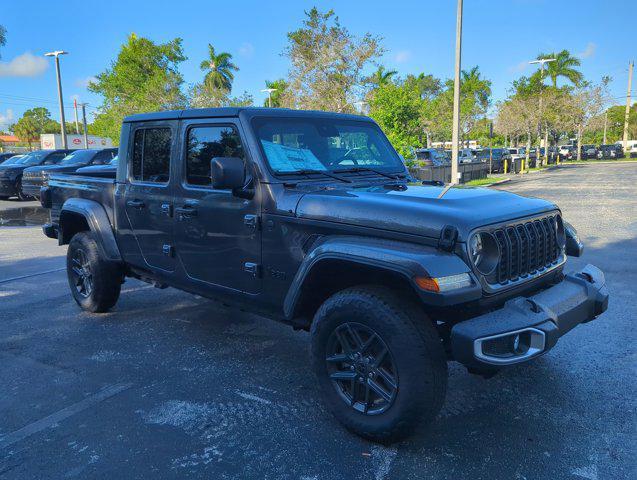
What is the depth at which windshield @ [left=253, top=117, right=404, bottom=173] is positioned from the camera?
3615mm

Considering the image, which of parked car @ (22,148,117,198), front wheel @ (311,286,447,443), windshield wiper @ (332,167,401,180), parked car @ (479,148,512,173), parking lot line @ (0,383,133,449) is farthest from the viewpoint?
parked car @ (479,148,512,173)

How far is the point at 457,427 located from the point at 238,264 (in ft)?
5.83

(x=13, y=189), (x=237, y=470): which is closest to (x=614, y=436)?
(x=237, y=470)

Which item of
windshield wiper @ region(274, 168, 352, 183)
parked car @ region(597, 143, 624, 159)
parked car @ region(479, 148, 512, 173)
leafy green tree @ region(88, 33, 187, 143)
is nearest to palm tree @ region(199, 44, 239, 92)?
leafy green tree @ region(88, 33, 187, 143)

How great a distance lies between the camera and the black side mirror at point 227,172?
3.20 m

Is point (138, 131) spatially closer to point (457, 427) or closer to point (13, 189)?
point (457, 427)

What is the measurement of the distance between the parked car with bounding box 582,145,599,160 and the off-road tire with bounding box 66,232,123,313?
60007mm

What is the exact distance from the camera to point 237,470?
9.02ft

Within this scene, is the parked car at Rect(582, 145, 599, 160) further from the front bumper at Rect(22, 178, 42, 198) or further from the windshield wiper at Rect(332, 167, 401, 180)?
the windshield wiper at Rect(332, 167, 401, 180)

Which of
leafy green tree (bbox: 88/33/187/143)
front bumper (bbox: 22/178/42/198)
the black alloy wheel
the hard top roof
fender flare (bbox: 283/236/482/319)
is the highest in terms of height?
leafy green tree (bbox: 88/33/187/143)

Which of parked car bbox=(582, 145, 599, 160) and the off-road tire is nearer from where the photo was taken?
the off-road tire

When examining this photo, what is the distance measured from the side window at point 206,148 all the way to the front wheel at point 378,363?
1410 mm

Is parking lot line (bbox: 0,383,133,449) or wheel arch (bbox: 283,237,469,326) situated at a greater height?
wheel arch (bbox: 283,237,469,326)

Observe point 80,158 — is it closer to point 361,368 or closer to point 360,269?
point 360,269
